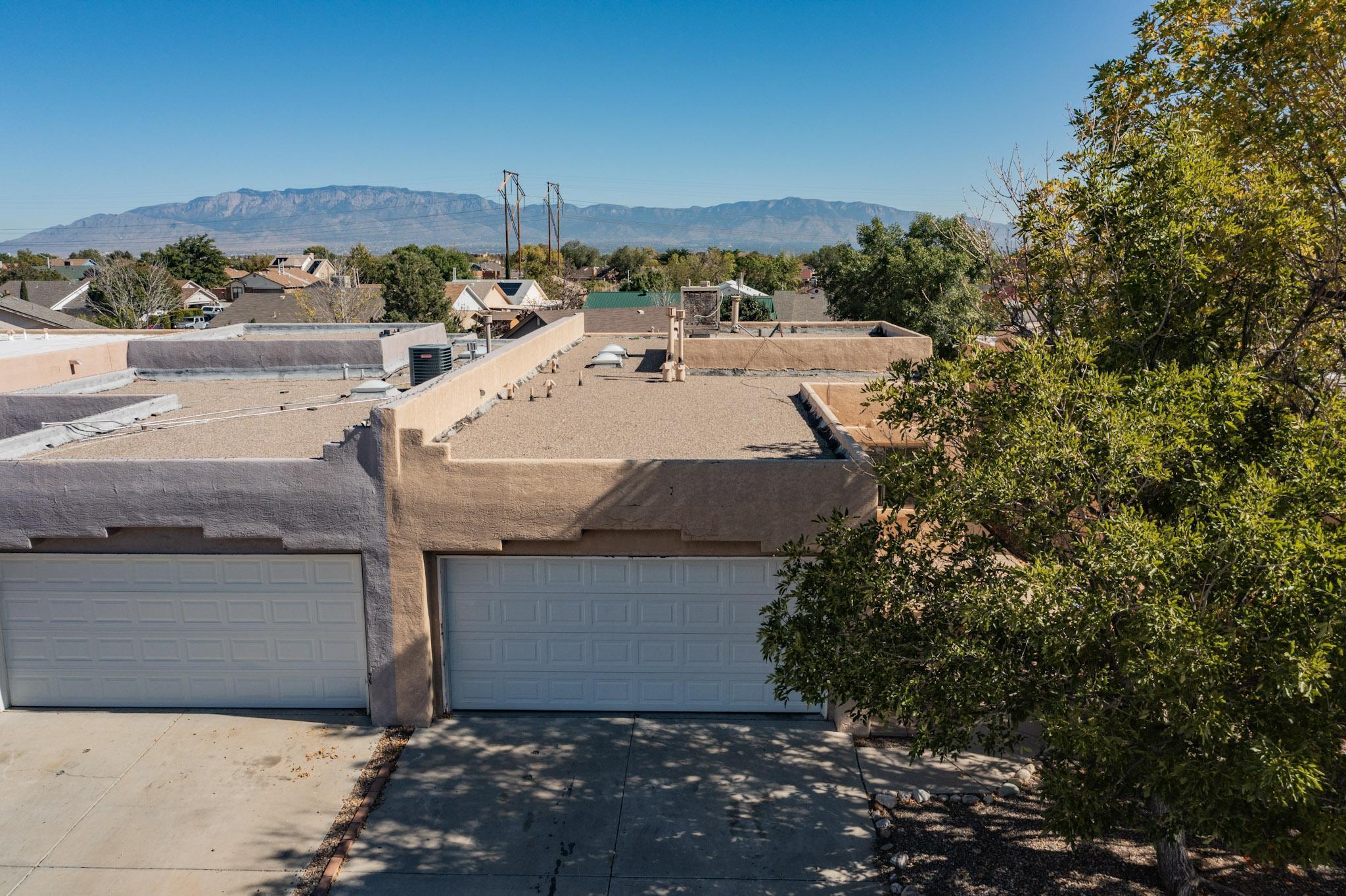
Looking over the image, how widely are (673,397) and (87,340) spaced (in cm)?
1742

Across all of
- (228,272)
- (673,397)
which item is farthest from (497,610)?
(228,272)

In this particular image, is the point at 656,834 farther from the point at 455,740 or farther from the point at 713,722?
the point at 455,740

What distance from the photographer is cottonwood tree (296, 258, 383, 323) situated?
51.5 m

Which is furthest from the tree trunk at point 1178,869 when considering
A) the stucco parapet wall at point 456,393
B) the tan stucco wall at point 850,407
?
the stucco parapet wall at point 456,393

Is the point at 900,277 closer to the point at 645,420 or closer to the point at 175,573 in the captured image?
the point at 645,420

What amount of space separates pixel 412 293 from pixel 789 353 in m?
43.6

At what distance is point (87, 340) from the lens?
23.4 m

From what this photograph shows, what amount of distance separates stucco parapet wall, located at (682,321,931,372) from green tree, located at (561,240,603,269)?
322 feet

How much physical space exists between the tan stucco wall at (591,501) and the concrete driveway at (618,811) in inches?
91.5

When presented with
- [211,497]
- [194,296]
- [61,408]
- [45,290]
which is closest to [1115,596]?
[211,497]

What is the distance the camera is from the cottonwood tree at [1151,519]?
531cm

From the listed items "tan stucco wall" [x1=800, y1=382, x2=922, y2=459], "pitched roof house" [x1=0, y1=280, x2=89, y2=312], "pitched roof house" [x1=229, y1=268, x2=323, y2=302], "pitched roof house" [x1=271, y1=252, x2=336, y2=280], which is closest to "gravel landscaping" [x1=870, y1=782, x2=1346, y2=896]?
"tan stucco wall" [x1=800, y1=382, x2=922, y2=459]

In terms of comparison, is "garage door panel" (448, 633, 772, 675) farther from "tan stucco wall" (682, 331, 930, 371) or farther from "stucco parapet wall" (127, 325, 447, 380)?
"stucco parapet wall" (127, 325, 447, 380)

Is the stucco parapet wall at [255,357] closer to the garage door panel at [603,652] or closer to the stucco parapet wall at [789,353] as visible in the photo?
the stucco parapet wall at [789,353]
